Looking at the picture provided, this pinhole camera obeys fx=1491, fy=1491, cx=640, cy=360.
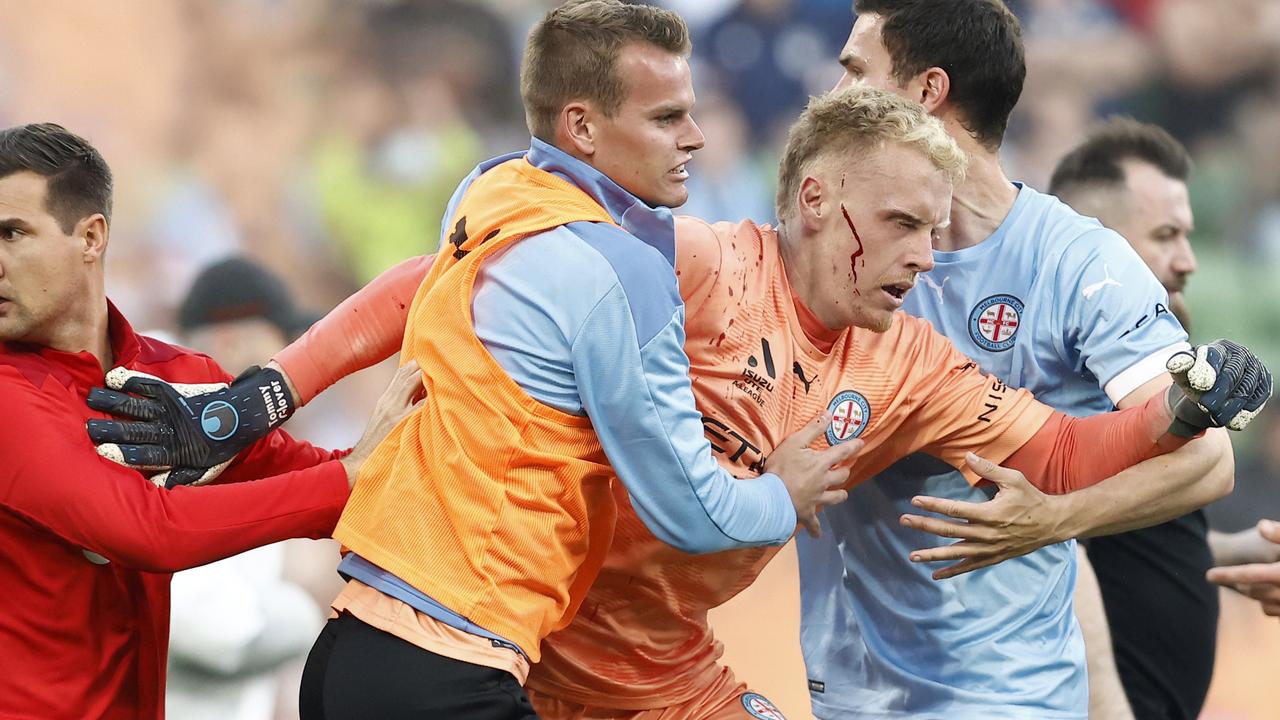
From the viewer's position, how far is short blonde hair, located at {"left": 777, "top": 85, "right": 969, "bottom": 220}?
10.4 ft

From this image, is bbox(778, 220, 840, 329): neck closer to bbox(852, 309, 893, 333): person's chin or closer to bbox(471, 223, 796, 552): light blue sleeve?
bbox(852, 309, 893, 333): person's chin

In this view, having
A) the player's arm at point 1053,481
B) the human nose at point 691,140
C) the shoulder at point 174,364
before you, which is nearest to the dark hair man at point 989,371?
the player's arm at point 1053,481

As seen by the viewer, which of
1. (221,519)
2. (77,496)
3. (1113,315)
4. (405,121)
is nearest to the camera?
(77,496)

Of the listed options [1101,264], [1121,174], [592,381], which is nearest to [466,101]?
[1121,174]

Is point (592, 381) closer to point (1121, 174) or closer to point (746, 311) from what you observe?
point (746, 311)

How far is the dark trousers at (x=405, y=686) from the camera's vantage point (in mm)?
2557

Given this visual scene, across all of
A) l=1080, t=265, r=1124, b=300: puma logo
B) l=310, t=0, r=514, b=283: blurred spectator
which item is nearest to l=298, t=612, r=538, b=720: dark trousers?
l=1080, t=265, r=1124, b=300: puma logo

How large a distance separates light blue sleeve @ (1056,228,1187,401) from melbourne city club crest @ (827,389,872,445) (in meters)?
0.59

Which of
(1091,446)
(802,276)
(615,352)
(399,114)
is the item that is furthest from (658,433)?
(399,114)

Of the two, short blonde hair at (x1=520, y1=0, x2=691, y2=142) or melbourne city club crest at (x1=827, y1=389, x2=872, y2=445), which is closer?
short blonde hair at (x1=520, y1=0, x2=691, y2=142)

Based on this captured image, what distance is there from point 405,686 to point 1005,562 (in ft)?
5.30

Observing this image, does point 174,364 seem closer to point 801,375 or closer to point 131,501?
point 131,501

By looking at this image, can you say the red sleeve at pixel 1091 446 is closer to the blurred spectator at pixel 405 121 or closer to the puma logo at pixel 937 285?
the puma logo at pixel 937 285

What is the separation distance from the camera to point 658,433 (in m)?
2.62
